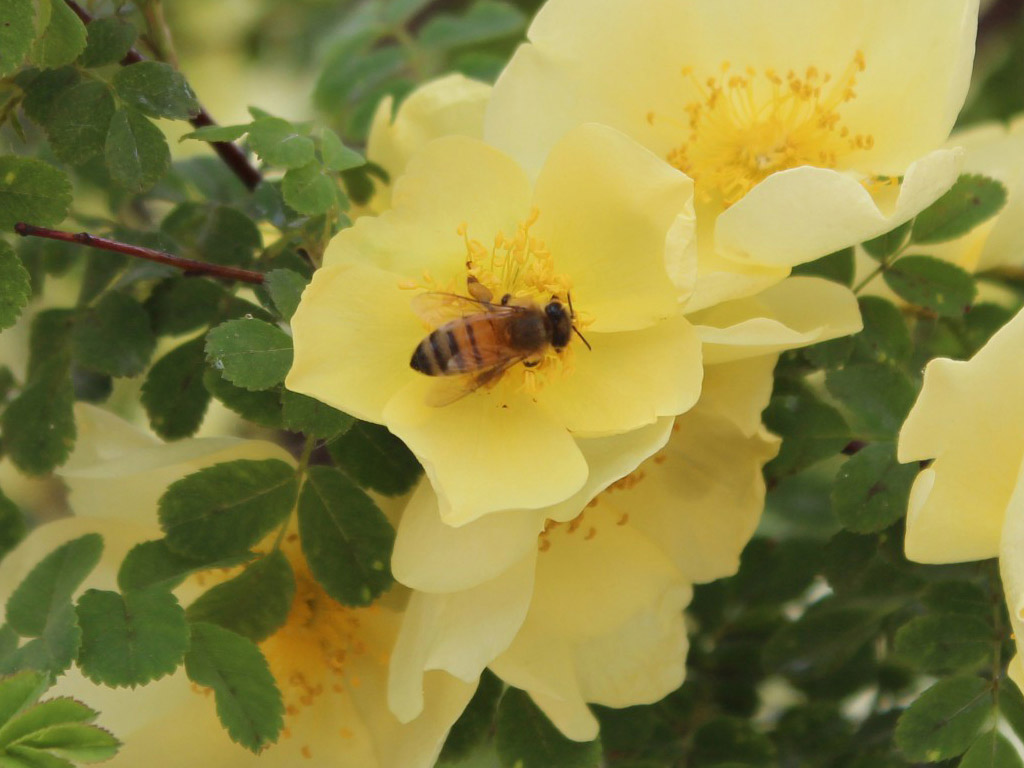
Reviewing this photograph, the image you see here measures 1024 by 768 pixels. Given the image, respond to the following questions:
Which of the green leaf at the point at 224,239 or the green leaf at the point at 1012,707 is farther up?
the green leaf at the point at 224,239

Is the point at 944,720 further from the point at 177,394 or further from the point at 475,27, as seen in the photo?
the point at 475,27

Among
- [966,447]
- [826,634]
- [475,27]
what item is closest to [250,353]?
[966,447]

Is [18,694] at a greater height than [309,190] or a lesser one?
lesser

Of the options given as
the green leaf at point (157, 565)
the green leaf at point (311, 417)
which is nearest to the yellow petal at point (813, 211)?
the green leaf at point (311, 417)

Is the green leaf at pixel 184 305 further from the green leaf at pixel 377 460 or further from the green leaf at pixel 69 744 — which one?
the green leaf at pixel 69 744

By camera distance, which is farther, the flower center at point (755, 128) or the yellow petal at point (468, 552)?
the flower center at point (755, 128)

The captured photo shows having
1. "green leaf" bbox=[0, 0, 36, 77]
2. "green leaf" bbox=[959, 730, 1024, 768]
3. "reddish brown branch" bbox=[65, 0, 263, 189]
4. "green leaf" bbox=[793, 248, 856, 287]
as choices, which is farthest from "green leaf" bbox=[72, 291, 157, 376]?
"green leaf" bbox=[959, 730, 1024, 768]
